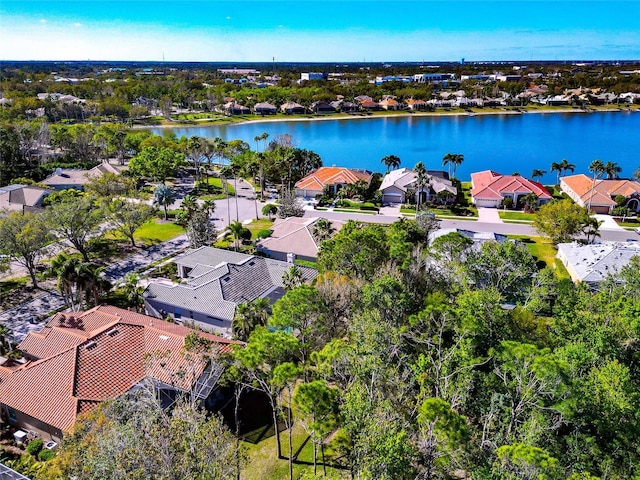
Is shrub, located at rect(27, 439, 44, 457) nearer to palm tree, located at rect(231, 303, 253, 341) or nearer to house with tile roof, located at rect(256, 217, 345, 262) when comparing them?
palm tree, located at rect(231, 303, 253, 341)

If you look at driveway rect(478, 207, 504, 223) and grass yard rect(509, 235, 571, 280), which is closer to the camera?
grass yard rect(509, 235, 571, 280)

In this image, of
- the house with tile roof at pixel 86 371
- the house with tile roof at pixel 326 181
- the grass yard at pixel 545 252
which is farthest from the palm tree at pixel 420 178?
the house with tile roof at pixel 86 371

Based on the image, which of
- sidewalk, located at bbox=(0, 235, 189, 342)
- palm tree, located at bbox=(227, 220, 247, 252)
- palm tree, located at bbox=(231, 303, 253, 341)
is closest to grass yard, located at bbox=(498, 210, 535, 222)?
palm tree, located at bbox=(227, 220, 247, 252)

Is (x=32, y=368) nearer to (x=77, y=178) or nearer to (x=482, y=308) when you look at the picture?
(x=482, y=308)

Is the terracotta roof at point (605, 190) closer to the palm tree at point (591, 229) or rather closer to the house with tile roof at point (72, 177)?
the palm tree at point (591, 229)

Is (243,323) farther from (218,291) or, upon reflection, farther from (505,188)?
(505,188)

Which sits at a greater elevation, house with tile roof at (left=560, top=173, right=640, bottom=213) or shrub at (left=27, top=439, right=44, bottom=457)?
house with tile roof at (left=560, top=173, right=640, bottom=213)
